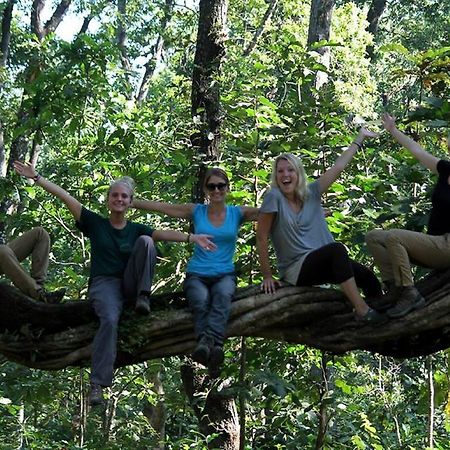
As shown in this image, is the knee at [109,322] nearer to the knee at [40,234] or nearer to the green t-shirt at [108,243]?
the green t-shirt at [108,243]

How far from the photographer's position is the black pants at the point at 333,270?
3.79 metres

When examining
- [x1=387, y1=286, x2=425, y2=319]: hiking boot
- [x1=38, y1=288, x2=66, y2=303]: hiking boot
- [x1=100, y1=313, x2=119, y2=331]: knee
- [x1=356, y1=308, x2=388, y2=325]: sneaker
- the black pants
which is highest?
the black pants

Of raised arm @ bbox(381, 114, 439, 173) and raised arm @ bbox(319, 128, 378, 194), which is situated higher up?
raised arm @ bbox(381, 114, 439, 173)

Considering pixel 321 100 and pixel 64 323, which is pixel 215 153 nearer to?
pixel 321 100

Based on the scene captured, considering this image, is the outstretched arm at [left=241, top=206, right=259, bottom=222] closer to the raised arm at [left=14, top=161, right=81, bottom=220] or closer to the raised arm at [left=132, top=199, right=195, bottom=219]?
the raised arm at [left=132, top=199, right=195, bottom=219]

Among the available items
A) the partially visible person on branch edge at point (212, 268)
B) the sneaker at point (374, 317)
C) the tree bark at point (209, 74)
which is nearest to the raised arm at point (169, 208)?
the partially visible person on branch edge at point (212, 268)

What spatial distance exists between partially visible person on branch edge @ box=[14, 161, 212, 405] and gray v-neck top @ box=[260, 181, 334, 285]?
0.39m

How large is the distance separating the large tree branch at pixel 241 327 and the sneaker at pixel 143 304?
42 millimetres

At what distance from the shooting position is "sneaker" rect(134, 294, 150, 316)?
375 cm

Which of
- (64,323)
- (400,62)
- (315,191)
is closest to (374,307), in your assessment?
(315,191)

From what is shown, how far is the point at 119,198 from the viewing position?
3992 millimetres

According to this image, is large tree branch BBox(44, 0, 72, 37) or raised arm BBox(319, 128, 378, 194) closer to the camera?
raised arm BBox(319, 128, 378, 194)

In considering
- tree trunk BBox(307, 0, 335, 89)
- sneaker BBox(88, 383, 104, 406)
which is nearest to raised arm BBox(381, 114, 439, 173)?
sneaker BBox(88, 383, 104, 406)

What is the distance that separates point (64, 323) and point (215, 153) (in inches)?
84.7
